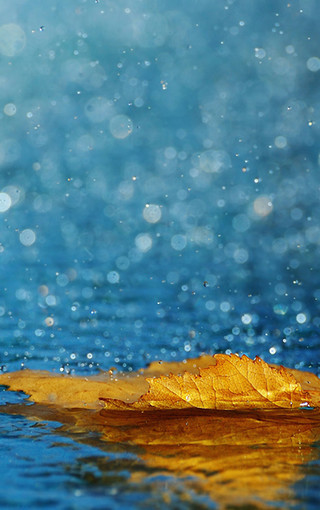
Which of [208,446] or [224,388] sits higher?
[224,388]

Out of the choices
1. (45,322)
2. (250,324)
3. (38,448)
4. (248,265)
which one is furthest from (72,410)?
(248,265)

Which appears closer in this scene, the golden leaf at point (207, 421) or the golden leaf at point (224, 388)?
the golden leaf at point (207, 421)

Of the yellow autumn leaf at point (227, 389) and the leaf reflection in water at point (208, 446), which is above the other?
the yellow autumn leaf at point (227, 389)

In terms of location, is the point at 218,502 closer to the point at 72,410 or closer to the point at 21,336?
the point at 72,410

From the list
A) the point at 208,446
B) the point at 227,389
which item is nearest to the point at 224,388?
the point at 227,389

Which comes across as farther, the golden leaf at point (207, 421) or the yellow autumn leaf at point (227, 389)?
the yellow autumn leaf at point (227, 389)

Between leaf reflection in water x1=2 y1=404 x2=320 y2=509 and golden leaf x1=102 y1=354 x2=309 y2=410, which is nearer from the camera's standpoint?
leaf reflection in water x1=2 y1=404 x2=320 y2=509

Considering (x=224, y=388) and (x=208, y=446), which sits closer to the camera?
(x=208, y=446)

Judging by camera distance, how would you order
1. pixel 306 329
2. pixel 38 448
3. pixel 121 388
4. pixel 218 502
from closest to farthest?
Result: pixel 218 502, pixel 38 448, pixel 121 388, pixel 306 329

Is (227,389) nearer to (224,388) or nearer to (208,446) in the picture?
(224,388)

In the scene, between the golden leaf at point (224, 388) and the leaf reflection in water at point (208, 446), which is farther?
the golden leaf at point (224, 388)

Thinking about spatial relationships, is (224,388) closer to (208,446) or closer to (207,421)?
(207,421)
